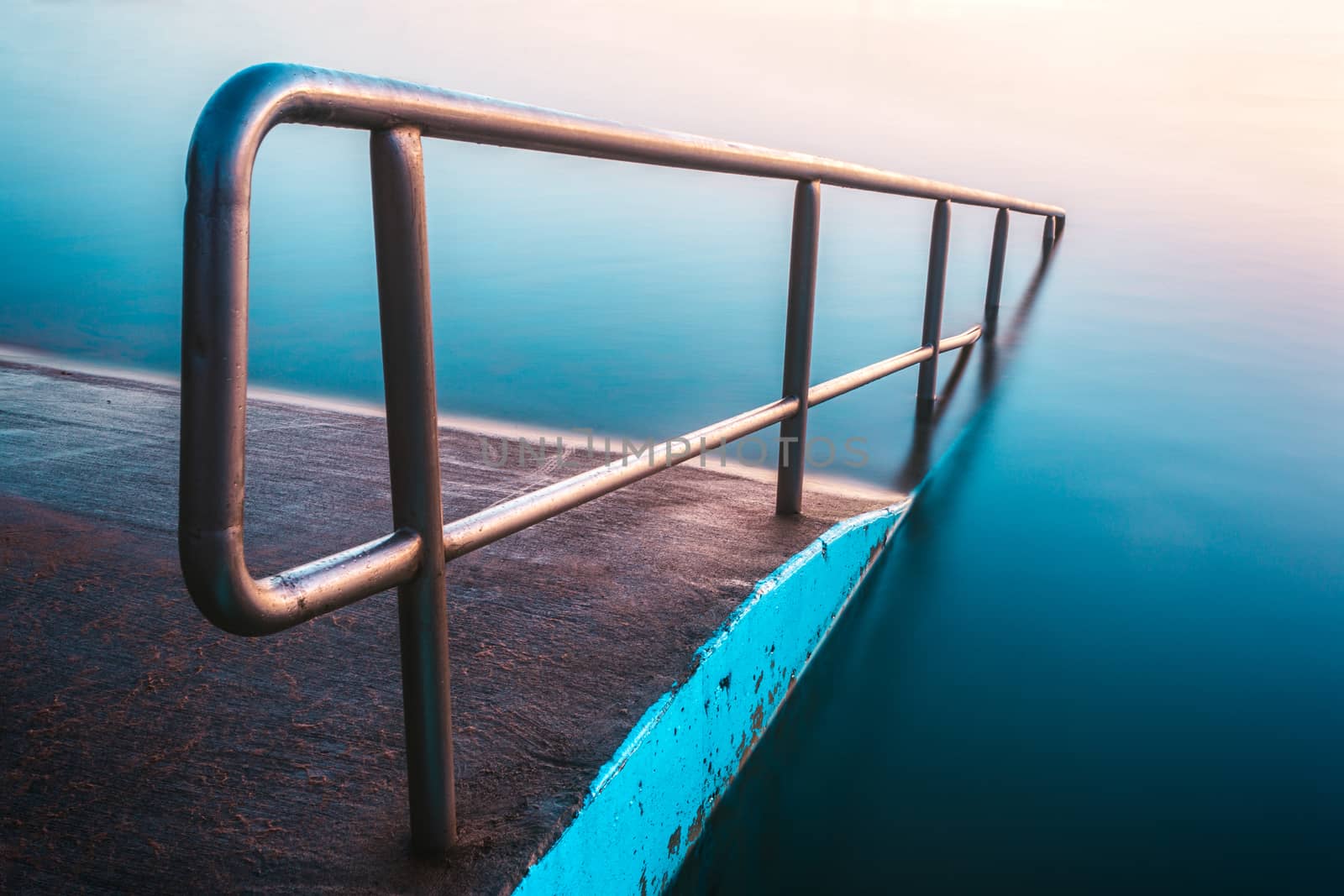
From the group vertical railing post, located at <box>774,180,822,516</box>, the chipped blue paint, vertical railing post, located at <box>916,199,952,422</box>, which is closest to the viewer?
the chipped blue paint

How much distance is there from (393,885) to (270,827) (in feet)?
0.54

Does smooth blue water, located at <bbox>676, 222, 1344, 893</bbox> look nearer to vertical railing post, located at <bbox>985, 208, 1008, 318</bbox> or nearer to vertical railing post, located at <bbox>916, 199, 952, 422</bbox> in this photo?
vertical railing post, located at <bbox>916, 199, 952, 422</bbox>

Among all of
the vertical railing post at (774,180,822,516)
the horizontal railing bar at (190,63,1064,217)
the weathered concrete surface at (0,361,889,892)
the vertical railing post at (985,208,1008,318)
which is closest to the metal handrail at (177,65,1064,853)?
the horizontal railing bar at (190,63,1064,217)

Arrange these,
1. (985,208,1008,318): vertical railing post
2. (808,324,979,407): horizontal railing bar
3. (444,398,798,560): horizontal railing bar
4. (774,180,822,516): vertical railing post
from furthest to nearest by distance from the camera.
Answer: (985,208,1008,318): vertical railing post → (808,324,979,407): horizontal railing bar → (774,180,822,516): vertical railing post → (444,398,798,560): horizontal railing bar

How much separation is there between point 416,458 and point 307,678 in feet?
1.77

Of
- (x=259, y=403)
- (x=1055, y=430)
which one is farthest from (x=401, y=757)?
(x=1055, y=430)

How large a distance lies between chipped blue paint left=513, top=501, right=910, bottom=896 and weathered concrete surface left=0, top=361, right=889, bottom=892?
0.08 feet

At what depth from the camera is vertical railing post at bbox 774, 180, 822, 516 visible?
1.56 meters

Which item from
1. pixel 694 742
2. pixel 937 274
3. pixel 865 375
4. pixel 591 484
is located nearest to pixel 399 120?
pixel 591 484

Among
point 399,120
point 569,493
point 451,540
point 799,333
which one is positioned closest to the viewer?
point 399,120

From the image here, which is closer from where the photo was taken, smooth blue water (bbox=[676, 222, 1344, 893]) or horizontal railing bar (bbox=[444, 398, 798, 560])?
horizontal railing bar (bbox=[444, 398, 798, 560])

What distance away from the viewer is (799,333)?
5.31ft

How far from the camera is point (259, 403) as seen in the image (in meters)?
2.52

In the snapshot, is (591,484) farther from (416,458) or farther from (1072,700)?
(1072,700)
